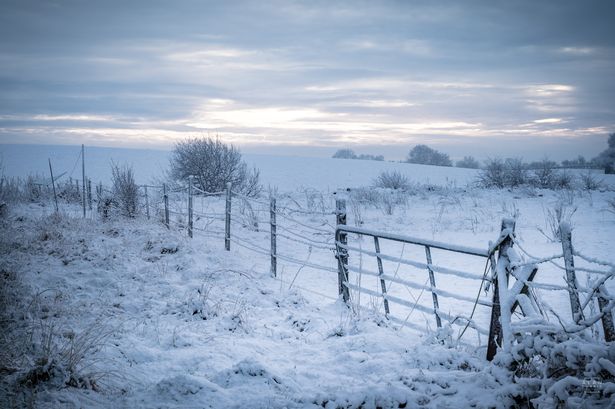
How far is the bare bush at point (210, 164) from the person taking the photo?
22.1 m

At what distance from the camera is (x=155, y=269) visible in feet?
24.1

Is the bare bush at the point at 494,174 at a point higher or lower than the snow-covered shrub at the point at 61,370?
higher

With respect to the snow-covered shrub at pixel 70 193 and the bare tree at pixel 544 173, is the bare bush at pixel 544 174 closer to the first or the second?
the bare tree at pixel 544 173

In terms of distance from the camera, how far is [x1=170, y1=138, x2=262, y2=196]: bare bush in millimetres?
22062

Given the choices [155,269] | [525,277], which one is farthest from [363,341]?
[155,269]

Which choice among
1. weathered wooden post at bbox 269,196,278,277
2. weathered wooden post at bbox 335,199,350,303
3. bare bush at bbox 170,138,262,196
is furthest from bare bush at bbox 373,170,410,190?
weathered wooden post at bbox 335,199,350,303

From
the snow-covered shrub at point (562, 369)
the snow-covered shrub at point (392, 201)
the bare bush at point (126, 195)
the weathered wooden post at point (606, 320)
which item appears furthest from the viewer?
the snow-covered shrub at point (392, 201)

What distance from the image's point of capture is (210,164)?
22109mm

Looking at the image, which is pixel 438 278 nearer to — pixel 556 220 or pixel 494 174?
pixel 556 220

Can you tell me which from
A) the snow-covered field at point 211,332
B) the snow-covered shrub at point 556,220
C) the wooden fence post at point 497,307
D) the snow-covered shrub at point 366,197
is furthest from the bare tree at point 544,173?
the wooden fence post at point 497,307

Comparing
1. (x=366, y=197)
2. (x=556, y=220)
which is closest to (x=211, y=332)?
(x=556, y=220)

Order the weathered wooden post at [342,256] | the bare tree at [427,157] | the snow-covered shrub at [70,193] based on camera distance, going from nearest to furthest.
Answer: the weathered wooden post at [342,256], the snow-covered shrub at [70,193], the bare tree at [427,157]

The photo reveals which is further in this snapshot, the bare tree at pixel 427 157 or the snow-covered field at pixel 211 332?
the bare tree at pixel 427 157

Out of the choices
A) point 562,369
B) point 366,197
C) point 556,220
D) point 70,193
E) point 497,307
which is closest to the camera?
point 562,369
